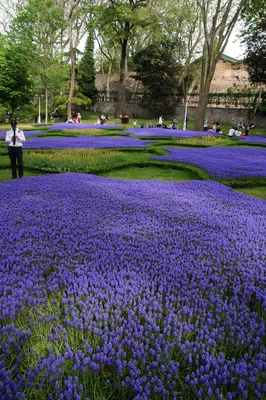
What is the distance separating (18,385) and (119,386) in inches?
25.0

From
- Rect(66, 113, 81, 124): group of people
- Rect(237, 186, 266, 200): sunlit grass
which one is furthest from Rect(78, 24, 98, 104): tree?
Rect(237, 186, 266, 200): sunlit grass

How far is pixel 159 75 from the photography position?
50.8 metres

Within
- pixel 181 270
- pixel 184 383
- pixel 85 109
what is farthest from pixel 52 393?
pixel 85 109

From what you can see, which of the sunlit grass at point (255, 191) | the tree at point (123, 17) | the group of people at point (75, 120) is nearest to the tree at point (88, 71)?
the group of people at point (75, 120)

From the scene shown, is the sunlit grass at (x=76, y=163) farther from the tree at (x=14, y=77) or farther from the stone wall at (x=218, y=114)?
the stone wall at (x=218, y=114)

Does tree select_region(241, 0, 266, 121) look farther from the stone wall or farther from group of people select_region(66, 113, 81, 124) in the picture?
group of people select_region(66, 113, 81, 124)

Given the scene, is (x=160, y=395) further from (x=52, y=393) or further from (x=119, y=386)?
(x=52, y=393)

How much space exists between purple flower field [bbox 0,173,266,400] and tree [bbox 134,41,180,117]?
48.5 m

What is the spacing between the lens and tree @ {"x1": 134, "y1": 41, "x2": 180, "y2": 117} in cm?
4991

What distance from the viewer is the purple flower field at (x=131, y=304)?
217 centimetres

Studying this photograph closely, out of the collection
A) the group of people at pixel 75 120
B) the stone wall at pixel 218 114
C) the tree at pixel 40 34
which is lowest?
the group of people at pixel 75 120

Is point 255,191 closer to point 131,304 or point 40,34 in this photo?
point 131,304

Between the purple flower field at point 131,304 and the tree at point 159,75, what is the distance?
48.5 m

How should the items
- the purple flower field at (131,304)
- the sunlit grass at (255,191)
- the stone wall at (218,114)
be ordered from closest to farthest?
the purple flower field at (131,304) → the sunlit grass at (255,191) → the stone wall at (218,114)
